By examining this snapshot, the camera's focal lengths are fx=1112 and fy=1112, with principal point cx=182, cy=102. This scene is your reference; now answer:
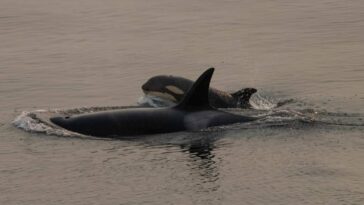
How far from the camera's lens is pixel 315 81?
20.2 meters

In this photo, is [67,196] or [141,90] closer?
[67,196]

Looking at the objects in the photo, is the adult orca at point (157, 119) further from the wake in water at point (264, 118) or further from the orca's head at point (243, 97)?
the orca's head at point (243, 97)

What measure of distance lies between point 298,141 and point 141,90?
201 inches

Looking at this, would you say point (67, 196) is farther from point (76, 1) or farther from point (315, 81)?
point (76, 1)

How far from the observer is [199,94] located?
1602cm

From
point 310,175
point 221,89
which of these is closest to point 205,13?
point 221,89

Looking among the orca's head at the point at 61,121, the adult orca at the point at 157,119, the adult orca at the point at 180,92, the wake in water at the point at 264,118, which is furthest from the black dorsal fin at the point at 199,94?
the adult orca at the point at 180,92

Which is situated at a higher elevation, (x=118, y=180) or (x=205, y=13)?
(x=205, y=13)

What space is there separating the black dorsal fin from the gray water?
464 mm

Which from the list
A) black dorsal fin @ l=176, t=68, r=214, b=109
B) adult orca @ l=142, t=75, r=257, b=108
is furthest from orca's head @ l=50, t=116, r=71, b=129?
adult orca @ l=142, t=75, r=257, b=108

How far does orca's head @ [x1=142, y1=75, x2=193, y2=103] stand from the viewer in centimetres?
1922

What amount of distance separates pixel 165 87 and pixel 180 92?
30 cm

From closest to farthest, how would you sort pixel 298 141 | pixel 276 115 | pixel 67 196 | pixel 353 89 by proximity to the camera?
1. pixel 67 196
2. pixel 298 141
3. pixel 276 115
4. pixel 353 89

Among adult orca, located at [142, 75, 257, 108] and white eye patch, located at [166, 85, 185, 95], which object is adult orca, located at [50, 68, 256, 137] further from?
white eye patch, located at [166, 85, 185, 95]
